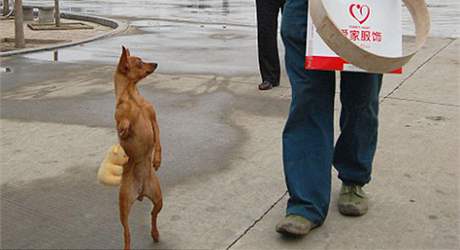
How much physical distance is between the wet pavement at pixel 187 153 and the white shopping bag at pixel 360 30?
2.90 ft

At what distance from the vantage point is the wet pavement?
10.5 ft

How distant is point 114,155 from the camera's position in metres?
2.67

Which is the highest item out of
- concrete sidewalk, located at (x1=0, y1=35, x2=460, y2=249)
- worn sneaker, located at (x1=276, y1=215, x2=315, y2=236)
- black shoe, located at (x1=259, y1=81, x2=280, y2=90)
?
black shoe, located at (x1=259, y1=81, x2=280, y2=90)

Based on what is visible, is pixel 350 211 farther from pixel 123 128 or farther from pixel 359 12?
pixel 123 128

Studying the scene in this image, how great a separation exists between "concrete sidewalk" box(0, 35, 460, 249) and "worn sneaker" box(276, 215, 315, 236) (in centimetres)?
5

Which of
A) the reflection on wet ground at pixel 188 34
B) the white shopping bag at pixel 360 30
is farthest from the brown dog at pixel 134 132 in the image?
the reflection on wet ground at pixel 188 34

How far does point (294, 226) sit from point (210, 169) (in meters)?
1.16

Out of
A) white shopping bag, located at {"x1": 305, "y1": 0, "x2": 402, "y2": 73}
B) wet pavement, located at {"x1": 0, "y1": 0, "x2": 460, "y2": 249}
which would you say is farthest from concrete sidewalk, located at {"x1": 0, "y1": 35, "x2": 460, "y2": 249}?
white shopping bag, located at {"x1": 305, "y1": 0, "x2": 402, "y2": 73}

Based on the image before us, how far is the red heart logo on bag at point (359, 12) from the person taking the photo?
293 cm

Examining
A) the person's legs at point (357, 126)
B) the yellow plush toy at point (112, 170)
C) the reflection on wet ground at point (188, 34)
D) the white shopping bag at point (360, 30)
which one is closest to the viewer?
the yellow plush toy at point (112, 170)

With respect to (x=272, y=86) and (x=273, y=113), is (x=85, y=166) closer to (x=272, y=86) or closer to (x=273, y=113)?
(x=273, y=113)

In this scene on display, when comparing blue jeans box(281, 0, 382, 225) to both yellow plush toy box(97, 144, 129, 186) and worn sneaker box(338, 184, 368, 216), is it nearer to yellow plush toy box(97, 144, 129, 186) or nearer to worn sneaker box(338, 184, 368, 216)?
worn sneaker box(338, 184, 368, 216)

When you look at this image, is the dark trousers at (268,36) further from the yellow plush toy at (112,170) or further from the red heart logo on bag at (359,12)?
the yellow plush toy at (112,170)

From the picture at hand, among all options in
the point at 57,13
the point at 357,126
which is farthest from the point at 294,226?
the point at 57,13
